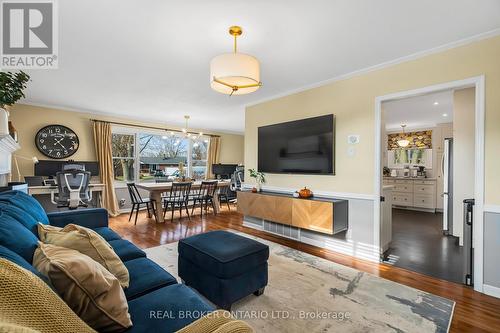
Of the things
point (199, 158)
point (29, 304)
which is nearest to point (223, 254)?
point (29, 304)

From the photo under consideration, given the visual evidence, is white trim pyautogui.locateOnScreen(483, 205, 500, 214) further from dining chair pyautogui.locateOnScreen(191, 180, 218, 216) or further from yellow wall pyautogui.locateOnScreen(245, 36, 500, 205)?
dining chair pyautogui.locateOnScreen(191, 180, 218, 216)

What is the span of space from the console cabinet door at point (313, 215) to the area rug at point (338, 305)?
572mm

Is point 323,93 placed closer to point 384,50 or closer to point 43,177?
point 384,50

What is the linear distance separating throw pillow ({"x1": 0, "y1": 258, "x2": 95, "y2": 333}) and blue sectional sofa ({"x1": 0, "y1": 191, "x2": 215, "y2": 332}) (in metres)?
0.29

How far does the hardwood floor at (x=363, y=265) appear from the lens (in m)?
1.87

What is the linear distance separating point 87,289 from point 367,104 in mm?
3389

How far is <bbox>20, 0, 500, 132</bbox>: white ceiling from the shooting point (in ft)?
6.29

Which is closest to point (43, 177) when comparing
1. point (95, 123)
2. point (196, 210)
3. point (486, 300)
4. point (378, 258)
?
point (95, 123)

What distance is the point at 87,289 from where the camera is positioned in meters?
0.91

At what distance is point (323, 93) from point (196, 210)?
4408 mm

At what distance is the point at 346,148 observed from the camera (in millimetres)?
3307

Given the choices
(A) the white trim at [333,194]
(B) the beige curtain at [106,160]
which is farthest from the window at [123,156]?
(A) the white trim at [333,194]

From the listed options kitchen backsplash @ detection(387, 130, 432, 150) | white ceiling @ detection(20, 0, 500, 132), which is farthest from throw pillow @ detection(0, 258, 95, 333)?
kitchen backsplash @ detection(387, 130, 432, 150)

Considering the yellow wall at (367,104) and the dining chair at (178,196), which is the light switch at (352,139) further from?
the dining chair at (178,196)
